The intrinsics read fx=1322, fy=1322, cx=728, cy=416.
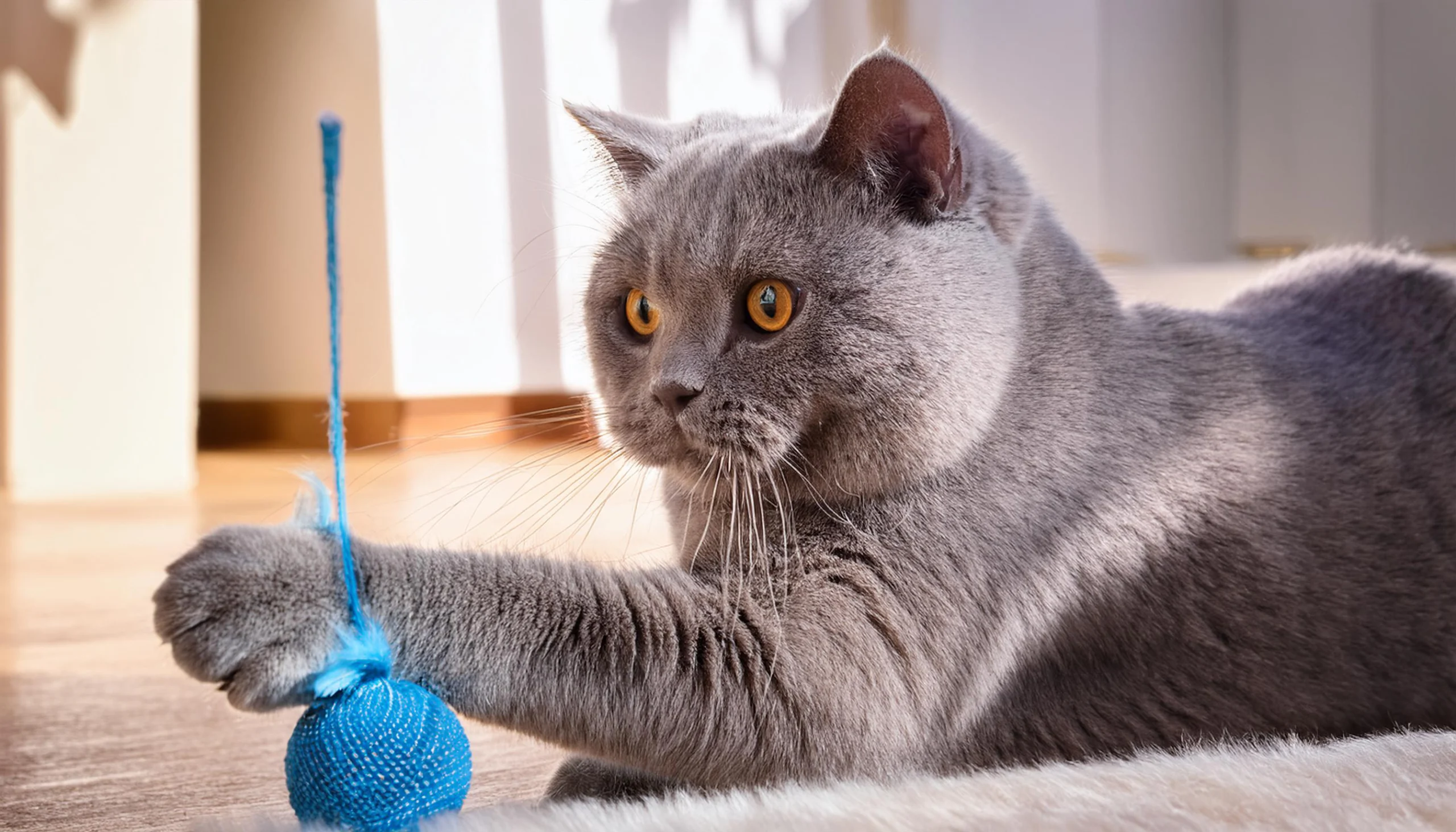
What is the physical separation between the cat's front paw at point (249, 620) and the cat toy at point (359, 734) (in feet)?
0.05

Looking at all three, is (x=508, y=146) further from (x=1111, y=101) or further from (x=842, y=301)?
(x=842, y=301)

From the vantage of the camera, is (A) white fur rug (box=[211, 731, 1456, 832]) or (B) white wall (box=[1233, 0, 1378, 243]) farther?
(B) white wall (box=[1233, 0, 1378, 243])

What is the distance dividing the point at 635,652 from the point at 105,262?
3116 mm

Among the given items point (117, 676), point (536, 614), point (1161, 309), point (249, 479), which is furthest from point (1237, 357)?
point (249, 479)

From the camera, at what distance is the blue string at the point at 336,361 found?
0.74 meters

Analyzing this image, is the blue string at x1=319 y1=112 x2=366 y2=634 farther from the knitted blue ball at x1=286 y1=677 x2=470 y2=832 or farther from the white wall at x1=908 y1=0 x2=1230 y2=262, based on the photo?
the white wall at x1=908 y1=0 x2=1230 y2=262

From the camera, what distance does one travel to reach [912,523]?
3.09 feet

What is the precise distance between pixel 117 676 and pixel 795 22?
325cm

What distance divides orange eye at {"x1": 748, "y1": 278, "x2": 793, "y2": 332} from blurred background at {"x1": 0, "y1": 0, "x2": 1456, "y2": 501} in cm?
185

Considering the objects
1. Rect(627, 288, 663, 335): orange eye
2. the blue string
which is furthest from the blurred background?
the blue string

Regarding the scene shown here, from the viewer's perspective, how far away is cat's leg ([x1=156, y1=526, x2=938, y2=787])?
801mm

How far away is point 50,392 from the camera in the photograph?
3402mm

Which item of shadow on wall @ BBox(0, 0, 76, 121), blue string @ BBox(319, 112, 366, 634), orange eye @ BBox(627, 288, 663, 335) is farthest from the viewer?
shadow on wall @ BBox(0, 0, 76, 121)

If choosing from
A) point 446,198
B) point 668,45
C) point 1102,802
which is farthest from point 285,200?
point 1102,802
